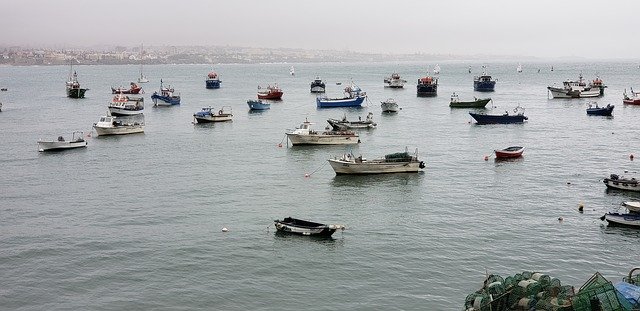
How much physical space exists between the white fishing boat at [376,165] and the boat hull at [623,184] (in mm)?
16987

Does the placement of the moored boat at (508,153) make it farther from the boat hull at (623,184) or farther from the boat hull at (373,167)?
the boat hull at (623,184)

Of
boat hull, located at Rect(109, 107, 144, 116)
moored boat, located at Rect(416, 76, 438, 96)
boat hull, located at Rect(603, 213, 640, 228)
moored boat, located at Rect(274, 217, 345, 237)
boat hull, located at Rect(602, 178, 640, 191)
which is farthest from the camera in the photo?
moored boat, located at Rect(416, 76, 438, 96)

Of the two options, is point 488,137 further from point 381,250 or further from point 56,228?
point 56,228

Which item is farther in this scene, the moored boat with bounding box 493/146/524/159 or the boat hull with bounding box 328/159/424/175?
the moored boat with bounding box 493/146/524/159

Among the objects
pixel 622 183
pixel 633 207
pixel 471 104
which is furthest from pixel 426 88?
pixel 633 207

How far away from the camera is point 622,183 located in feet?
171

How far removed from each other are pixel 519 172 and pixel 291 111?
70700 mm

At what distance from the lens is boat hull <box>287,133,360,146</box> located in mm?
79000

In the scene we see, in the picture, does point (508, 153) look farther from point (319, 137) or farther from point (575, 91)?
point (575, 91)

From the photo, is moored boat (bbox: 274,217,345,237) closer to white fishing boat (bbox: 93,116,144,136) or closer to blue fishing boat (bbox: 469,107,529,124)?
white fishing boat (bbox: 93,116,144,136)

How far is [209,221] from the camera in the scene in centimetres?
4528

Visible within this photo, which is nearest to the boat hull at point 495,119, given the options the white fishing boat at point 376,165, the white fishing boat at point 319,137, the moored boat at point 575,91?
the white fishing boat at point 319,137

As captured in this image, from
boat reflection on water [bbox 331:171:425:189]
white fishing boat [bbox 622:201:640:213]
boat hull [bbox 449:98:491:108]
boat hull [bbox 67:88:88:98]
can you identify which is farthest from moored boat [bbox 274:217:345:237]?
boat hull [bbox 67:88:88:98]

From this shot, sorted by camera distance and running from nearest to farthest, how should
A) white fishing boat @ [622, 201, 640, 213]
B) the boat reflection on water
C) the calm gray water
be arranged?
the calm gray water, white fishing boat @ [622, 201, 640, 213], the boat reflection on water
